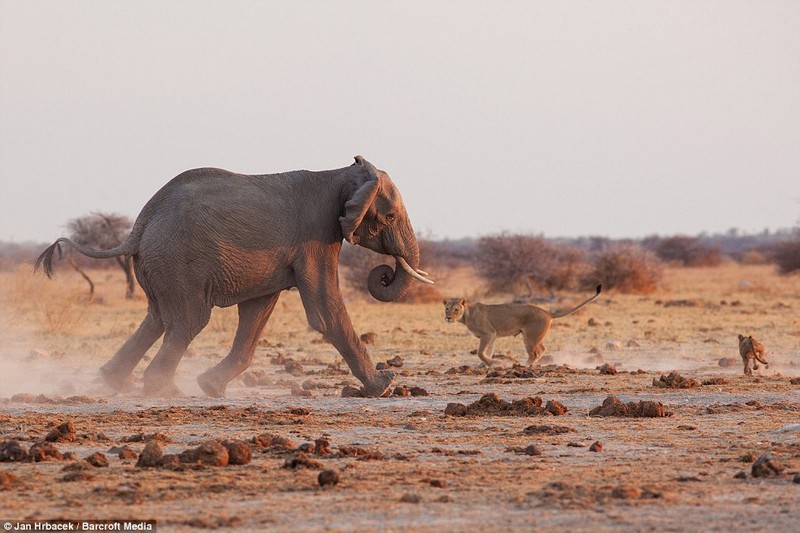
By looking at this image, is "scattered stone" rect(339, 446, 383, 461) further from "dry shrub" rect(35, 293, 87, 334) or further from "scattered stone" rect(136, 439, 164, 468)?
"dry shrub" rect(35, 293, 87, 334)

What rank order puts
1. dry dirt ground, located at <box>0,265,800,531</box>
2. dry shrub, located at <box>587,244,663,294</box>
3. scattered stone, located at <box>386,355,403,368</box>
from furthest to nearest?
dry shrub, located at <box>587,244,663,294</box>
scattered stone, located at <box>386,355,403,368</box>
dry dirt ground, located at <box>0,265,800,531</box>

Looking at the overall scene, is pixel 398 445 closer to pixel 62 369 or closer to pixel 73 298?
pixel 62 369

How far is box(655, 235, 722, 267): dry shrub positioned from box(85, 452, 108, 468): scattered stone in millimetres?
66091

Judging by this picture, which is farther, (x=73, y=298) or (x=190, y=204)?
(x=73, y=298)

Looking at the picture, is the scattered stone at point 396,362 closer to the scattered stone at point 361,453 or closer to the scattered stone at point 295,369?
the scattered stone at point 295,369

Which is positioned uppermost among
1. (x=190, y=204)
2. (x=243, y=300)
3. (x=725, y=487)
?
(x=190, y=204)

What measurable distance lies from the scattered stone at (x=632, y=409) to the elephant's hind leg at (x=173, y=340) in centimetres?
400

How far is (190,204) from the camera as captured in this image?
40.0 ft

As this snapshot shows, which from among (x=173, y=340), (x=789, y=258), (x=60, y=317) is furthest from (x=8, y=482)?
(x=789, y=258)

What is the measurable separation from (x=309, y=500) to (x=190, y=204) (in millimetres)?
5693

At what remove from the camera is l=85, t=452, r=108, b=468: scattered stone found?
805cm

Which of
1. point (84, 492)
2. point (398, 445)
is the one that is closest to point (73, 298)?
point (398, 445)

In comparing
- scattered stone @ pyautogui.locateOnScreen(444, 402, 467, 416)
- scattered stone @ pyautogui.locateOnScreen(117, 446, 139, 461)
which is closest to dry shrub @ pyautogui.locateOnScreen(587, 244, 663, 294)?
scattered stone @ pyautogui.locateOnScreen(444, 402, 467, 416)

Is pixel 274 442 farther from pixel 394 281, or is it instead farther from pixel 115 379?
pixel 394 281
